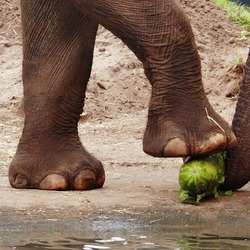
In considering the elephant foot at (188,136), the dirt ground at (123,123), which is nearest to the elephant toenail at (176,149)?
the elephant foot at (188,136)

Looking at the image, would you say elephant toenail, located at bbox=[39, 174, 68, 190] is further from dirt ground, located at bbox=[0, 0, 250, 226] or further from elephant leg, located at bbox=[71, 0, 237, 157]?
elephant leg, located at bbox=[71, 0, 237, 157]

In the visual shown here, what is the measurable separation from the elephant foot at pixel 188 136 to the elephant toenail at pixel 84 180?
0.56 metres

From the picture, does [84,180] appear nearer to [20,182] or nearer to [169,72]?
[20,182]

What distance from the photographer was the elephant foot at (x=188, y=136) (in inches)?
187

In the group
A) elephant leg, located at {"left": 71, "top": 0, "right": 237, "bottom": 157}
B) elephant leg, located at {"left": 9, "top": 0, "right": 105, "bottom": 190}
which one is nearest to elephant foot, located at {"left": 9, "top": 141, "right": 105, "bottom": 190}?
elephant leg, located at {"left": 9, "top": 0, "right": 105, "bottom": 190}

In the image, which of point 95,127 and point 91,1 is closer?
point 91,1

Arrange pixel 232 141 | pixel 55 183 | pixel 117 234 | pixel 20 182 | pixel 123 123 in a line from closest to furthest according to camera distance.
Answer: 1. pixel 117 234
2. pixel 232 141
3. pixel 55 183
4. pixel 20 182
5. pixel 123 123

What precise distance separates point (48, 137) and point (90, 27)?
0.57 meters

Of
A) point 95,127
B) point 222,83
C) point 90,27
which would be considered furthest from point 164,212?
point 222,83

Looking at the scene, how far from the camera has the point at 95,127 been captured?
328 inches

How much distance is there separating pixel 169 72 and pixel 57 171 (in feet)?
2.88

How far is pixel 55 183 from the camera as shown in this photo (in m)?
5.36

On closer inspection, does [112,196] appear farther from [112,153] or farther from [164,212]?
[112,153]

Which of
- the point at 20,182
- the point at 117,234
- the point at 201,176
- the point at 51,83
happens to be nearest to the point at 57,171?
the point at 20,182
